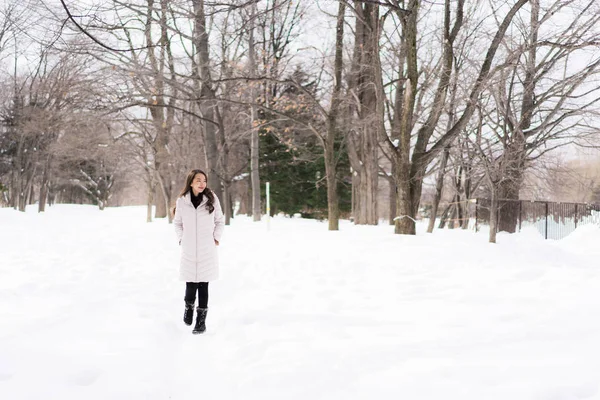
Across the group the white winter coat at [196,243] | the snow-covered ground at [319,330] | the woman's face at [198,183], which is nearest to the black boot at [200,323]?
the snow-covered ground at [319,330]

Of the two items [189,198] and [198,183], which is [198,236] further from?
[198,183]

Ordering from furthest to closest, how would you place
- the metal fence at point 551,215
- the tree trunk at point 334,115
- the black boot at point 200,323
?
1. the metal fence at point 551,215
2. the tree trunk at point 334,115
3. the black boot at point 200,323

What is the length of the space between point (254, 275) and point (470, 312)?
4092 millimetres

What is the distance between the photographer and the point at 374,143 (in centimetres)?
1892

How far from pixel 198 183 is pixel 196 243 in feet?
2.23

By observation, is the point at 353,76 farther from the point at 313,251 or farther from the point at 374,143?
the point at 313,251

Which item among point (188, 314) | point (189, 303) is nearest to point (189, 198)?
point (189, 303)

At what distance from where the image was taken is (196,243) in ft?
16.4

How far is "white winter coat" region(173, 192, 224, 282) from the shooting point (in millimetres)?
4980

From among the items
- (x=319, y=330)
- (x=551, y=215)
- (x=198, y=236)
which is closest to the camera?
(x=319, y=330)

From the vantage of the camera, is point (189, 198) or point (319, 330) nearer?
point (319, 330)

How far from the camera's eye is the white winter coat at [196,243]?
4980 millimetres

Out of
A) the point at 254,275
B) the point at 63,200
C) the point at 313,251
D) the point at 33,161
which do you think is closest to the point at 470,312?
the point at 254,275

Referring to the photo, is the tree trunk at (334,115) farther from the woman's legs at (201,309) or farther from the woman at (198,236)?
the woman's legs at (201,309)
